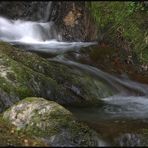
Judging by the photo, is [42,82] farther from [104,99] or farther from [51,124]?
[51,124]

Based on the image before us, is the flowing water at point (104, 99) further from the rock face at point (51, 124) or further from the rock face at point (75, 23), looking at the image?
the rock face at point (51, 124)

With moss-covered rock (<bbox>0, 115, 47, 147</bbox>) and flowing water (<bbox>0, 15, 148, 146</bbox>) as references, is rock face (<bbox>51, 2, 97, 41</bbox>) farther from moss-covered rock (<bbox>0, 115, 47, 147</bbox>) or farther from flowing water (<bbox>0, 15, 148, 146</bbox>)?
moss-covered rock (<bbox>0, 115, 47, 147</bbox>)

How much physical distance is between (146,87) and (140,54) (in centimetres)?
170

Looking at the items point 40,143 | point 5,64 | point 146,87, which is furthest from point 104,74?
point 40,143

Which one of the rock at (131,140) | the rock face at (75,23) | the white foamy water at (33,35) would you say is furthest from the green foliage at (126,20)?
the rock at (131,140)

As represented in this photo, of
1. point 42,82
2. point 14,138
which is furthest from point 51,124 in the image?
point 42,82

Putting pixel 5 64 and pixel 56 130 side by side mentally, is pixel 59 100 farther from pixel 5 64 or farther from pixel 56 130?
pixel 56 130

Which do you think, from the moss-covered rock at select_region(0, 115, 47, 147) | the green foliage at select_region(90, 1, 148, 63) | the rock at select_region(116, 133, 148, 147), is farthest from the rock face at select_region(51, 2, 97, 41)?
the moss-covered rock at select_region(0, 115, 47, 147)

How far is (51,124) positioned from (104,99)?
369 centimetres

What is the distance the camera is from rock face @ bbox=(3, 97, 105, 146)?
792cm

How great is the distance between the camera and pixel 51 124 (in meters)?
8.02

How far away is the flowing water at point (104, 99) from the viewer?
8.71 m

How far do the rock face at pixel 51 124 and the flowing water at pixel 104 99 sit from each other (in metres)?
0.65

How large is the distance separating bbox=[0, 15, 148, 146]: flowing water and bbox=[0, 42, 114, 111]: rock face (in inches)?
16.3
